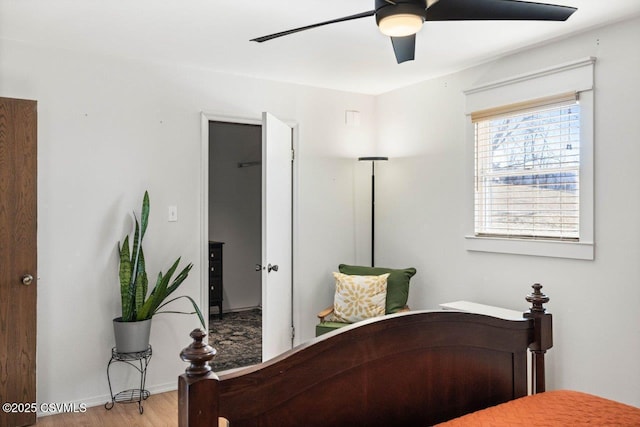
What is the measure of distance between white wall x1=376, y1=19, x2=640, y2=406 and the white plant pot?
7.04 feet

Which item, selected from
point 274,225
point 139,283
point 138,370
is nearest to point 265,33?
point 274,225

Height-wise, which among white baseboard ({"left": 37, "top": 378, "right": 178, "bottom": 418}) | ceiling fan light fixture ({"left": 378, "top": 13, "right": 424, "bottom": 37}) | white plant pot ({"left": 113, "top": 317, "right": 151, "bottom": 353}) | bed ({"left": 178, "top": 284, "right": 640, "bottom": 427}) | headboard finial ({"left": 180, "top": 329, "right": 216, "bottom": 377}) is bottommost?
white baseboard ({"left": 37, "top": 378, "right": 178, "bottom": 418})

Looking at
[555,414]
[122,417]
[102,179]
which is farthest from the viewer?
[102,179]

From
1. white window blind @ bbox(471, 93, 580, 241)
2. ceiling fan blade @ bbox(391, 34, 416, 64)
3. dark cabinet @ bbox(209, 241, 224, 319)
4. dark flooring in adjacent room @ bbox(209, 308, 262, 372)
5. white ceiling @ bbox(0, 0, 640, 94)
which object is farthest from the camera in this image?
dark cabinet @ bbox(209, 241, 224, 319)

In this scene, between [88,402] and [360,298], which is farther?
[360,298]

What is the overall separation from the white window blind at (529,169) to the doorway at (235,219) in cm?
313

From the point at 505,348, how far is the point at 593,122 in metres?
1.73

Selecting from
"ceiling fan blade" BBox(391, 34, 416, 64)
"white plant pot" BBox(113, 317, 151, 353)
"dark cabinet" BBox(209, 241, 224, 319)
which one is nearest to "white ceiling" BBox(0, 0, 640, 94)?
"ceiling fan blade" BBox(391, 34, 416, 64)

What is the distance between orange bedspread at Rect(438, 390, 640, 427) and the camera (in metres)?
1.53

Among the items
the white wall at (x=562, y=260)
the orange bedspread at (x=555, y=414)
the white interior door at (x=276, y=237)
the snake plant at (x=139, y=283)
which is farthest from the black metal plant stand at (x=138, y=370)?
the orange bedspread at (x=555, y=414)

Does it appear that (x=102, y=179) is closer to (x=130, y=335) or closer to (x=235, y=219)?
(x=130, y=335)

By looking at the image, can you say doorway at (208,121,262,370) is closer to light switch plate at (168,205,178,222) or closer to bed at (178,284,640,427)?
light switch plate at (168,205,178,222)

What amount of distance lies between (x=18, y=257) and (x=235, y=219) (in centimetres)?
325

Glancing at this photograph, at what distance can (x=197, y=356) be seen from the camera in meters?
1.26
